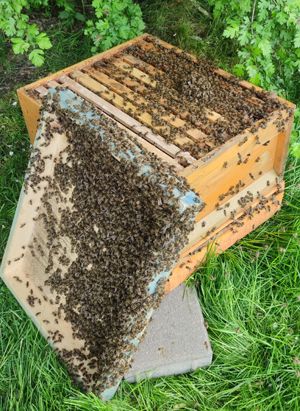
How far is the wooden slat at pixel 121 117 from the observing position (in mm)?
3646

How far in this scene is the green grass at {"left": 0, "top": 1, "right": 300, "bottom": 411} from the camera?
3553 mm

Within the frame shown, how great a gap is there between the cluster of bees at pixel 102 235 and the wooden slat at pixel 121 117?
0.60ft

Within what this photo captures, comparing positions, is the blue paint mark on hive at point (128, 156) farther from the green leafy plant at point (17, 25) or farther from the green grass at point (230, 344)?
the green leafy plant at point (17, 25)

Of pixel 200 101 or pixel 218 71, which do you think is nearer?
pixel 200 101

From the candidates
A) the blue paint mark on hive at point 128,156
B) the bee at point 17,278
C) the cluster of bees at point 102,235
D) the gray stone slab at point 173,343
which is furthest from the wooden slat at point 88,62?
the gray stone slab at point 173,343

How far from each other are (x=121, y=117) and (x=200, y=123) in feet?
1.84

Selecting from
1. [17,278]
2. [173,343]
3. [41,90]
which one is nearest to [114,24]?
[41,90]

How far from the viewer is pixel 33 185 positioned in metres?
3.85

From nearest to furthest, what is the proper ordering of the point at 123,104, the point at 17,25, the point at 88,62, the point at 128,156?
the point at 128,156, the point at 123,104, the point at 17,25, the point at 88,62

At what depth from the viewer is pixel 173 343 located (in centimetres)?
377

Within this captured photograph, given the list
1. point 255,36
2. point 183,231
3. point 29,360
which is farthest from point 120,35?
point 29,360

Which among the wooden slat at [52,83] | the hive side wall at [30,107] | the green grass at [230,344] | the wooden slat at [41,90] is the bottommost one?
the green grass at [230,344]

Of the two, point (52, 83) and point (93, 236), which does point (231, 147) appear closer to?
point (93, 236)

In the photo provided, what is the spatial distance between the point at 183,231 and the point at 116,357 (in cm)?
87
